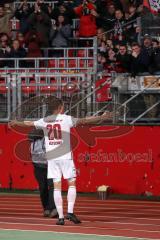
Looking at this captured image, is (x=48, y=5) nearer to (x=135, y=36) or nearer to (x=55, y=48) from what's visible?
(x=55, y=48)

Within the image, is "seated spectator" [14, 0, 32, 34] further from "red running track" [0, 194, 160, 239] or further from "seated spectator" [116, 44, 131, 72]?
"red running track" [0, 194, 160, 239]

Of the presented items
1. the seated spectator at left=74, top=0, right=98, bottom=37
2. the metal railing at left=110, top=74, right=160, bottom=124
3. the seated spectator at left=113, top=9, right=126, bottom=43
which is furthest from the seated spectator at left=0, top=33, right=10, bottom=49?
the metal railing at left=110, top=74, right=160, bottom=124

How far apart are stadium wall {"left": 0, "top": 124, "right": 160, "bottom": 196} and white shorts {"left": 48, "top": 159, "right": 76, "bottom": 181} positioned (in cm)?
545

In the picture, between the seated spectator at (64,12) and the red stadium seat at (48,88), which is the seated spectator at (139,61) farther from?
the seated spectator at (64,12)

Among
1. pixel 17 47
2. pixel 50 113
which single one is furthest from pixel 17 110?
pixel 50 113

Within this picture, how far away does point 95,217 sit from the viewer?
54.0ft

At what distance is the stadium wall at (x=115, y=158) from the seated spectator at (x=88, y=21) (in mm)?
4907

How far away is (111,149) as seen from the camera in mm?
20672

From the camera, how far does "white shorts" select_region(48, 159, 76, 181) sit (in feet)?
48.8

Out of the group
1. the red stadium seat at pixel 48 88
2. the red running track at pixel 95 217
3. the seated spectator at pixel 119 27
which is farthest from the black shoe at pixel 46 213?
the seated spectator at pixel 119 27

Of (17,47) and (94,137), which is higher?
(17,47)

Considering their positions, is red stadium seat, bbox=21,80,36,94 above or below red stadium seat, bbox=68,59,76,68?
below

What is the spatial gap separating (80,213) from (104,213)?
1.43ft

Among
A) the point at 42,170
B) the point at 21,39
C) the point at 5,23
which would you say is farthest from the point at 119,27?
the point at 42,170
